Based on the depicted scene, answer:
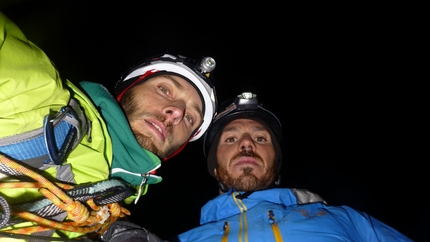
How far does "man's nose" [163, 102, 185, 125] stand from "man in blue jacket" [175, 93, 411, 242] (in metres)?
0.72

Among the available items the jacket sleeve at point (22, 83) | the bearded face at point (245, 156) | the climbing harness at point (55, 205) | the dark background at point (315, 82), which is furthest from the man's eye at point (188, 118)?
the dark background at point (315, 82)

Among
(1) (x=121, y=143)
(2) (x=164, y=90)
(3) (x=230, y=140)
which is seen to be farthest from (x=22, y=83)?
(3) (x=230, y=140)

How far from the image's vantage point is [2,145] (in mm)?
901

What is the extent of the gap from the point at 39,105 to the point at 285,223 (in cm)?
152

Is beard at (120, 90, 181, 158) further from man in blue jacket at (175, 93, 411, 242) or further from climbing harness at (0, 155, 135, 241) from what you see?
climbing harness at (0, 155, 135, 241)

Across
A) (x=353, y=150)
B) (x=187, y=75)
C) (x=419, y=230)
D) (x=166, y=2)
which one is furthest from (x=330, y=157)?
(x=187, y=75)

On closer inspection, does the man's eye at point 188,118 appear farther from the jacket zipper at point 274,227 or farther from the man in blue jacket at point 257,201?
the jacket zipper at point 274,227

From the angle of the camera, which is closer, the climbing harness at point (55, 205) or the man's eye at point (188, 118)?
the climbing harness at point (55, 205)

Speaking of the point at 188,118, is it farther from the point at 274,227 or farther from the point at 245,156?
the point at 274,227

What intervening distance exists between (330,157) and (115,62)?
18.9 ft

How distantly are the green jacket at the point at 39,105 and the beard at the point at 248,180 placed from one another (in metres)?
1.33

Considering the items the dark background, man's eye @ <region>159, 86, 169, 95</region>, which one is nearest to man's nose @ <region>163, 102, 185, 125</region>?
man's eye @ <region>159, 86, 169, 95</region>

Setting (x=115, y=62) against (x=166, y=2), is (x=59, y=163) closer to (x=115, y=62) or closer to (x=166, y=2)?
(x=115, y=62)

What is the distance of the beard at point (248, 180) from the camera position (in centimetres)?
252
